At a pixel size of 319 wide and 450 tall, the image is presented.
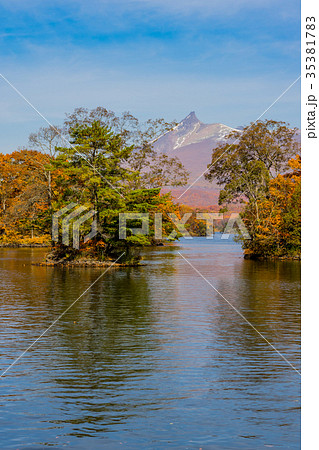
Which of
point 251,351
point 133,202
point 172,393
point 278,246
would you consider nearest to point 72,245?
point 133,202

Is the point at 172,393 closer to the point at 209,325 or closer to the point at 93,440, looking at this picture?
the point at 93,440

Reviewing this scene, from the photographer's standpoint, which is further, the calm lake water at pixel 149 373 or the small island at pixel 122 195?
the small island at pixel 122 195

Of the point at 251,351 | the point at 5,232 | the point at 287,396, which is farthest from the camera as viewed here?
the point at 5,232

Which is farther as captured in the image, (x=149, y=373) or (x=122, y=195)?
(x=122, y=195)

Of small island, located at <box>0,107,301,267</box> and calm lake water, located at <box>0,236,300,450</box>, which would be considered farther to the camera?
small island, located at <box>0,107,301,267</box>

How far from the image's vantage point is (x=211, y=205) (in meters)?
192

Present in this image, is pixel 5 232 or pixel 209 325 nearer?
pixel 209 325

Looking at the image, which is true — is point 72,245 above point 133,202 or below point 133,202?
below

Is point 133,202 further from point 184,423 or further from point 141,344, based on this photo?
point 184,423

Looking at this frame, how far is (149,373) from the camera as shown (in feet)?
44.8

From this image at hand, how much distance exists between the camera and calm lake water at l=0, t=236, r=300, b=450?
1004 centimetres

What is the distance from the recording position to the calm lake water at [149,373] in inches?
395

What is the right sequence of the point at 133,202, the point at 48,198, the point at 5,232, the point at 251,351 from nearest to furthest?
the point at 251,351, the point at 133,202, the point at 48,198, the point at 5,232

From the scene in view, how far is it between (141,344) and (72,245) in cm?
3136
